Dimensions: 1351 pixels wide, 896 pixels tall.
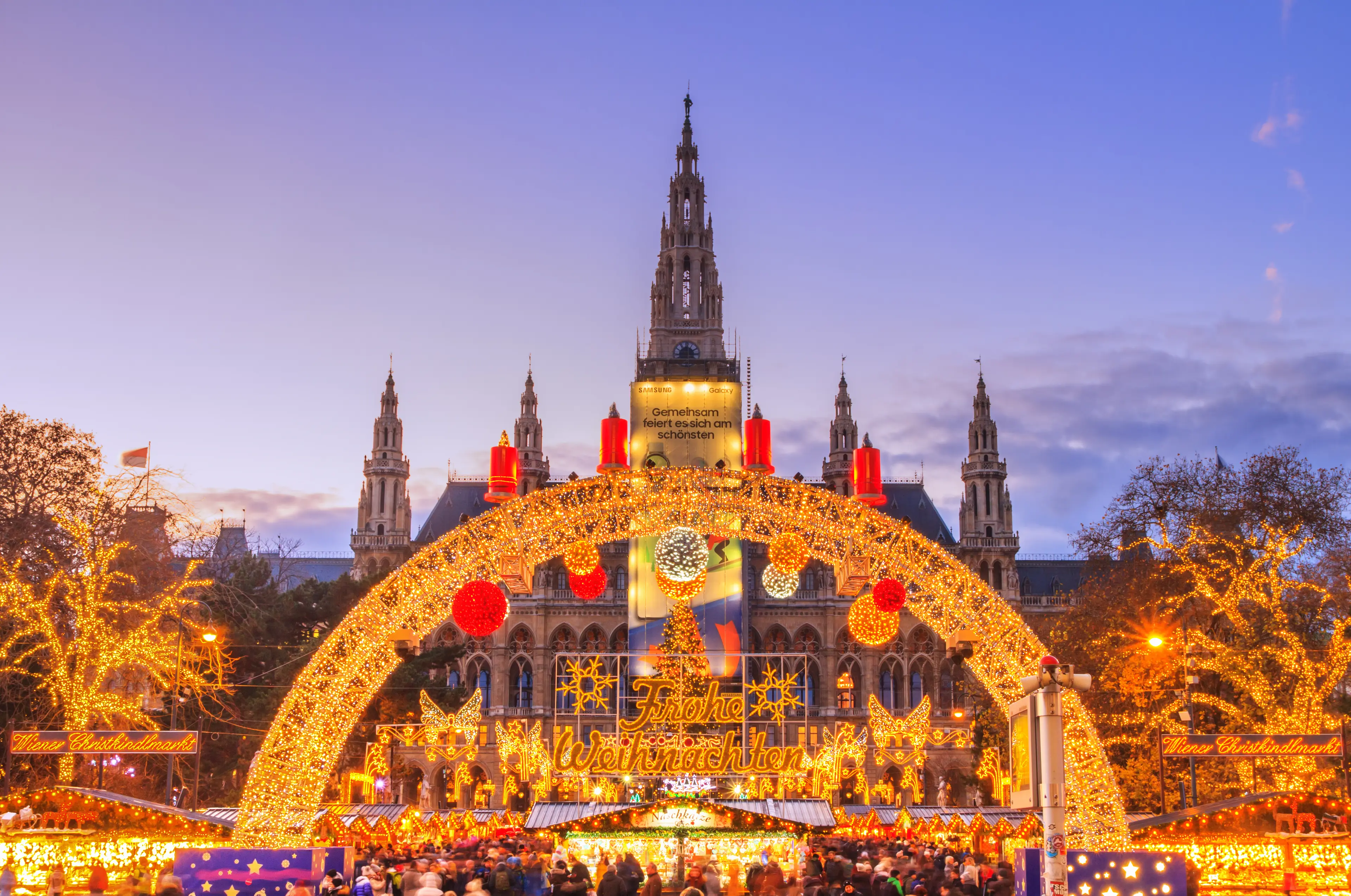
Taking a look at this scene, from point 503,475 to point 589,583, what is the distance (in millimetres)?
2961

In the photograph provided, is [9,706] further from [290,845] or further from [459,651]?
→ [459,651]

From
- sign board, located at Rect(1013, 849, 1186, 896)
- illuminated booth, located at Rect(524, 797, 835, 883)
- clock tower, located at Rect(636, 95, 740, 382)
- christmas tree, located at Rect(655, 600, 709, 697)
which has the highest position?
clock tower, located at Rect(636, 95, 740, 382)

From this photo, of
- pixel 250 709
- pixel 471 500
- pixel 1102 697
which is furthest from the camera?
pixel 471 500

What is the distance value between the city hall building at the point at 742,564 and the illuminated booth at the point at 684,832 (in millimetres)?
28852

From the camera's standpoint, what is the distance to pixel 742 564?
169 feet

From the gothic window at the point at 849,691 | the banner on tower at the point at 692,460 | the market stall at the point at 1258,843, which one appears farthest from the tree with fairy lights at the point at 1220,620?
the gothic window at the point at 849,691

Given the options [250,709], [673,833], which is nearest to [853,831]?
[673,833]

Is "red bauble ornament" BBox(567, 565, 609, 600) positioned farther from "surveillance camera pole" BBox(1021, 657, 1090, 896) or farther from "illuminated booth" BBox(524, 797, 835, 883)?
"surveillance camera pole" BBox(1021, 657, 1090, 896)

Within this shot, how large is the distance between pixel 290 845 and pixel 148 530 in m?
12.9

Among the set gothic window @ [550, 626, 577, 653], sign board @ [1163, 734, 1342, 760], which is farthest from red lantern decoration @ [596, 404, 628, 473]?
gothic window @ [550, 626, 577, 653]

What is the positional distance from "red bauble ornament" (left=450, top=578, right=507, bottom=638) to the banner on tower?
29.8m

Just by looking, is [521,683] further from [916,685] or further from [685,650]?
[685,650]

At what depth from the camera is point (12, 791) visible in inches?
859

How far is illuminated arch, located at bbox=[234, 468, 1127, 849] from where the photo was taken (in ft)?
57.0
